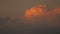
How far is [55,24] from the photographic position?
3256 mm

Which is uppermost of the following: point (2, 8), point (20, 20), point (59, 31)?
point (2, 8)

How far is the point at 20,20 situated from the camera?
3.26 m

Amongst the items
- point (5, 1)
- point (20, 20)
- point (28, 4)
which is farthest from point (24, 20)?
point (5, 1)

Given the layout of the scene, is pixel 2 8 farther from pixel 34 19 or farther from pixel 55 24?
pixel 55 24

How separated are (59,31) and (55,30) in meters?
0.09

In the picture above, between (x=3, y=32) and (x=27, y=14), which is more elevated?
(x=27, y=14)

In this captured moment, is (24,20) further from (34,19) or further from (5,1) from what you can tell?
(5,1)

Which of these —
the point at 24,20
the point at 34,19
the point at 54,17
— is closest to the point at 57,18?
the point at 54,17

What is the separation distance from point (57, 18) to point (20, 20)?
79cm

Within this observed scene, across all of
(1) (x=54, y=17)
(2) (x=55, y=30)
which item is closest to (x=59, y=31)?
(2) (x=55, y=30)

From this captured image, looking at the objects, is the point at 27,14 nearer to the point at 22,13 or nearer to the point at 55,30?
the point at 22,13

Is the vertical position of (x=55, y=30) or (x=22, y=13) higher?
(x=22, y=13)

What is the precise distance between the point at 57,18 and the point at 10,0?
1074mm

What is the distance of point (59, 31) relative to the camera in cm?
321
